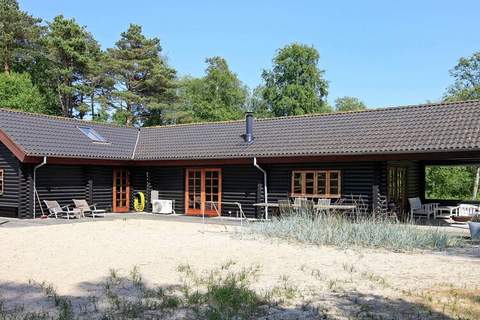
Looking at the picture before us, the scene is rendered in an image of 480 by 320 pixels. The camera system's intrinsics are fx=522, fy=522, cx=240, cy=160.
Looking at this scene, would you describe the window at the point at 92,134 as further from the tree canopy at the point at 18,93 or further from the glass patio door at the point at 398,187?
the tree canopy at the point at 18,93

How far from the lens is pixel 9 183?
59.9 ft

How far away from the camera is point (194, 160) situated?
19.7 m

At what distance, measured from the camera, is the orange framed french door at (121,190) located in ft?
70.9

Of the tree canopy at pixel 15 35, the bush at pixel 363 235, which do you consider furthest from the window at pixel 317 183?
the tree canopy at pixel 15 35

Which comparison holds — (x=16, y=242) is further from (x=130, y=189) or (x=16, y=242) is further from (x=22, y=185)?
(x=130, y=189)

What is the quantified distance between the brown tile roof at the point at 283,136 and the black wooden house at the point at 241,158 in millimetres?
40

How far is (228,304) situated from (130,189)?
16589 millimetres

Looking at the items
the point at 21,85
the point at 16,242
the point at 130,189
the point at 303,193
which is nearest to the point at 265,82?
the point at 21,85

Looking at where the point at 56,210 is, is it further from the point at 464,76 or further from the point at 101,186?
the point at 464,76

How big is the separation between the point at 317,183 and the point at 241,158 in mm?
2845

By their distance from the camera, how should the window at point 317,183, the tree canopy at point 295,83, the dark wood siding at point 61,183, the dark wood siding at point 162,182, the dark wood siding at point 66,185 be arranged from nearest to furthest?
1. the window at point 317,183
2. the dark wood siding at point 66,185
3. the dark wood siding at point 61,183
4. the dark wood siding at point 162,182
5. the tree canopy at point 295,83

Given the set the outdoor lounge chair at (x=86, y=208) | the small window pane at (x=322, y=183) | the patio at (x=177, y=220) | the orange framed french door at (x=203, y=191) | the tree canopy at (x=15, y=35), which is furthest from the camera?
the tree canopy at (x=15, y=35)

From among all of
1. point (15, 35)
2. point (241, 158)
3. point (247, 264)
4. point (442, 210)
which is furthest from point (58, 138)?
point (15, 35)

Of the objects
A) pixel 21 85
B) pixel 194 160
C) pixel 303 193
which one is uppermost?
pixel 21 85
